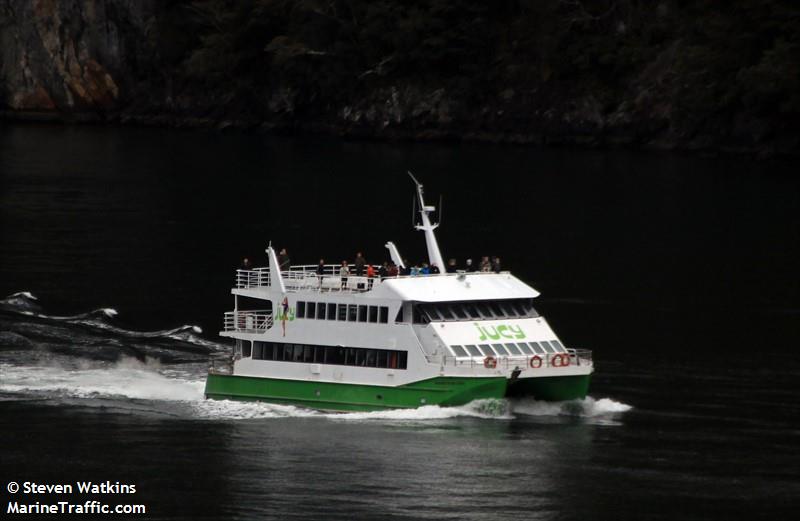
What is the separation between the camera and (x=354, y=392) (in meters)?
64.1

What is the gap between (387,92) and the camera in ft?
623

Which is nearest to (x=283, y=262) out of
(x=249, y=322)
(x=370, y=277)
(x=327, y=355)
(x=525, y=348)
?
(x=249, y=322)

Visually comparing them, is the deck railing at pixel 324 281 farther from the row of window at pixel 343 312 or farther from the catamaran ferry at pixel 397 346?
the row of window at pixel 343 312

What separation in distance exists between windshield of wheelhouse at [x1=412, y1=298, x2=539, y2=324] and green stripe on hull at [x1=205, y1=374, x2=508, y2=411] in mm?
2329

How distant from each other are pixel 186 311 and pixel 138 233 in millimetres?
27165

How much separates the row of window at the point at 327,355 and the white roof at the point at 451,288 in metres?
2.00

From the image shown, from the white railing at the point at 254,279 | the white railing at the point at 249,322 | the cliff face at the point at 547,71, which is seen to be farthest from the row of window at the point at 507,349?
the cliff face at the point at 547,71

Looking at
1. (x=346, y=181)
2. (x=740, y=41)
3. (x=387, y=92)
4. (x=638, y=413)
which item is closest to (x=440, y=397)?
(x=638, y=413)

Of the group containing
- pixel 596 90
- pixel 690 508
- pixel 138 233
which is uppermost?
pixel 596 90

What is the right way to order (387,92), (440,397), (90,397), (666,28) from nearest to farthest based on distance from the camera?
(440,397), (90,397), (666,28), (387,92)

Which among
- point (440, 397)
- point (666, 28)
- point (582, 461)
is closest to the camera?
point (582, 461)

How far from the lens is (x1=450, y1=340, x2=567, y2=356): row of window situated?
Result: 63156 mm

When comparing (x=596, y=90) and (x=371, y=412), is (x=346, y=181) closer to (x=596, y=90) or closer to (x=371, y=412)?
(x=596, y=90)

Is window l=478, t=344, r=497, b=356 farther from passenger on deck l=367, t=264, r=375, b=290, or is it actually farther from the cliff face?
the cliff face
